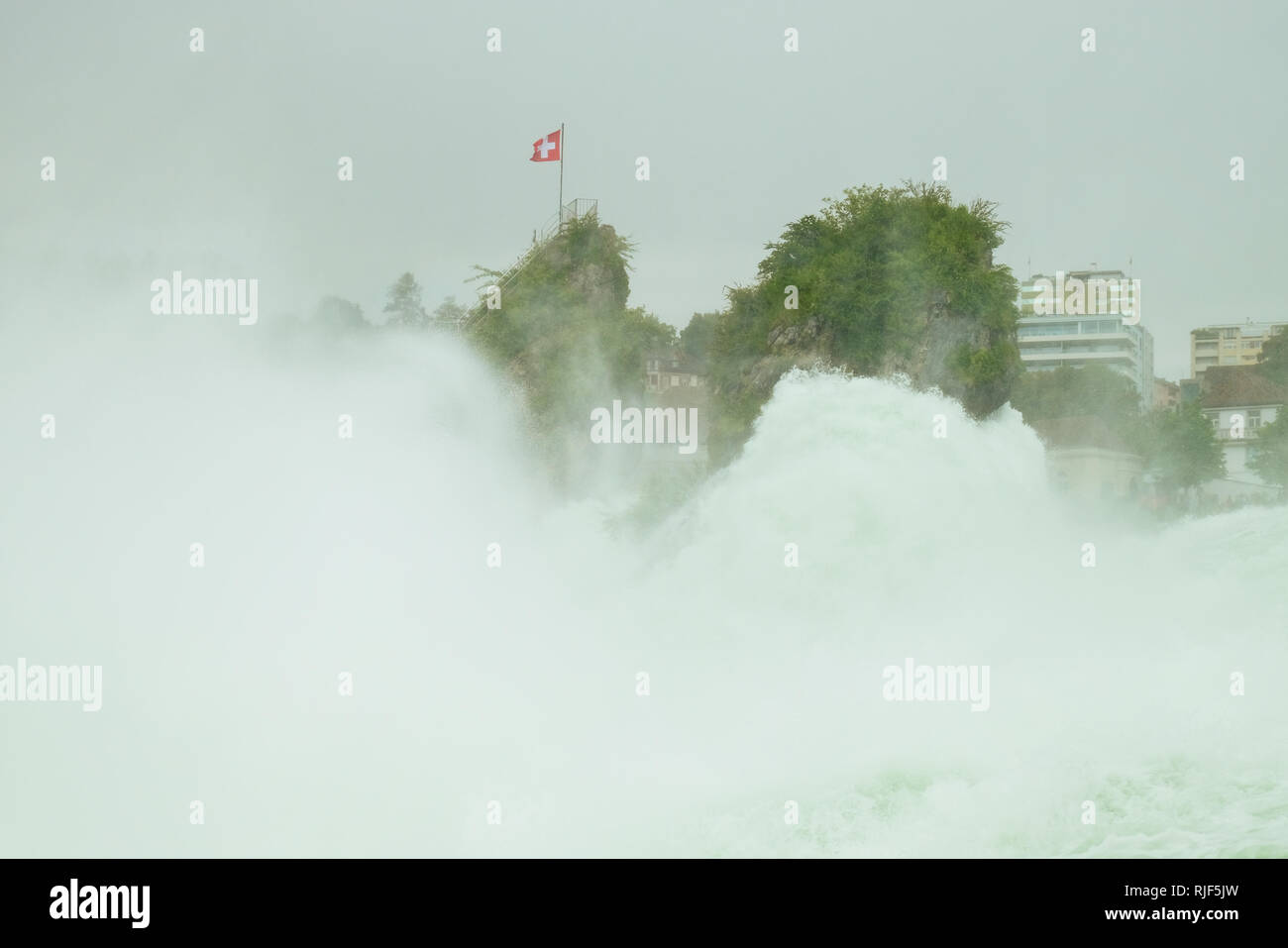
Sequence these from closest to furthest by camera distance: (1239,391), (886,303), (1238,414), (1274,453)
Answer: (886,303) < (1274,453) < (1238,414) < (1239,391)

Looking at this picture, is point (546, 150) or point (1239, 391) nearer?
point (546, 150)

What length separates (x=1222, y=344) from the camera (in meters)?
139

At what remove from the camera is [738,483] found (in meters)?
25.1

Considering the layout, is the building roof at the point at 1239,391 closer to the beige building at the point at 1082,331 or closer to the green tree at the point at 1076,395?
the green tree at the point at 1076,395

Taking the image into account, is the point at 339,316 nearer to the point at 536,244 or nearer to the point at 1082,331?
the point at 536,244

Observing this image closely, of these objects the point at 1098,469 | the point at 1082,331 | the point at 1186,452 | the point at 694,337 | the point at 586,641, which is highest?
the point at 1082,331

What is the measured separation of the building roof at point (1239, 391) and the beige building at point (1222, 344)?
199ft

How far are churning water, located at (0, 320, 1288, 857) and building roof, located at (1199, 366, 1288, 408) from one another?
43738mm

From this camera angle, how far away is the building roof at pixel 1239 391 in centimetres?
6869

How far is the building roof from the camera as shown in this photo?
68688mm

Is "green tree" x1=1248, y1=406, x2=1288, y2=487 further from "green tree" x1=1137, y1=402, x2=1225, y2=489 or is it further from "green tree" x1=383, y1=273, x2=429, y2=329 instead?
"green tree" x1=383, y1=273, x2=429, y2=329

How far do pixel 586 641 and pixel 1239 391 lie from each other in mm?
57610

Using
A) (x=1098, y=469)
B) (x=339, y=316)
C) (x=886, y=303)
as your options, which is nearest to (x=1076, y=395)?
(x=1098, y=469)
